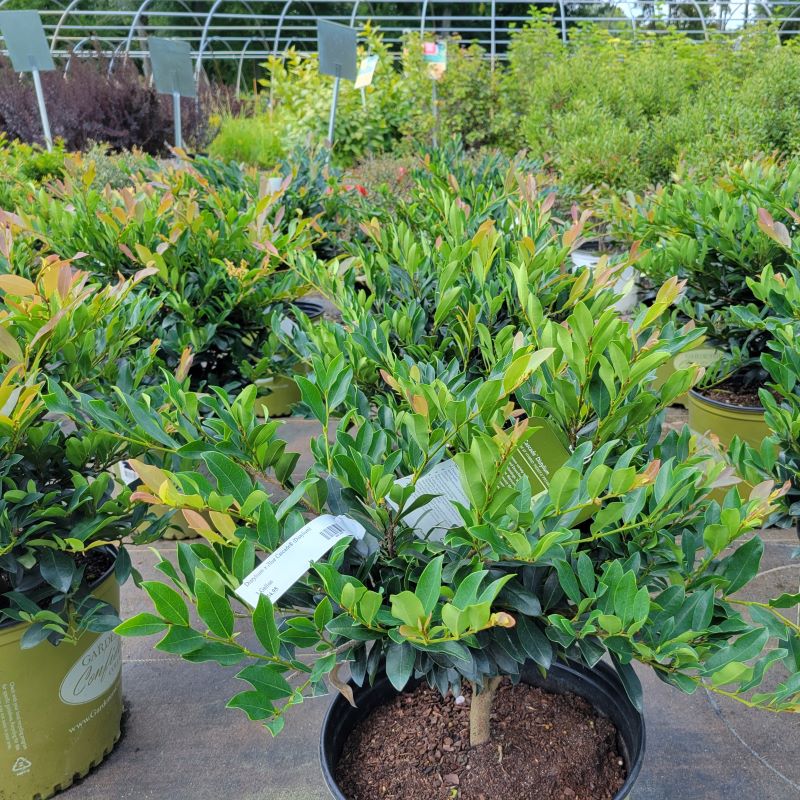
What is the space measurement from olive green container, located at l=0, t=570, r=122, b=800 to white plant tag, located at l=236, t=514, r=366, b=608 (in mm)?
995

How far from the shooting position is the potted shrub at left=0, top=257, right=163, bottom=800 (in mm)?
1589

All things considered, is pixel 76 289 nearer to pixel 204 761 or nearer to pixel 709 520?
pixel 204 761

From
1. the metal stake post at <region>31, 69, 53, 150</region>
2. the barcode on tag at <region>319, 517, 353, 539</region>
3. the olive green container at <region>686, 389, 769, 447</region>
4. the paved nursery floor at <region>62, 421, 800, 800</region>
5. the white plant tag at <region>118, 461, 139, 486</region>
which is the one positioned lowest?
the paved nursery floor at <region>62, 421, 800, 800</region>

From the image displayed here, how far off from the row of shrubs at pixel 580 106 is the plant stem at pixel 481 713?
5075 millimetres

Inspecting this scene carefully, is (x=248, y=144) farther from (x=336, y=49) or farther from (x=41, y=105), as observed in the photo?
(x=336, y=49)

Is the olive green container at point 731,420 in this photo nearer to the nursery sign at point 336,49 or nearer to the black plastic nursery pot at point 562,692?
the black plastic nursery pot at point 562,692

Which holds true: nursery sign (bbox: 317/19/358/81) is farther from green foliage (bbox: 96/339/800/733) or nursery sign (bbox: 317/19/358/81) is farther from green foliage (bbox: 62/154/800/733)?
green foliage (bbox: 96/339/800/733)

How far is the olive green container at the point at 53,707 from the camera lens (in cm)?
174

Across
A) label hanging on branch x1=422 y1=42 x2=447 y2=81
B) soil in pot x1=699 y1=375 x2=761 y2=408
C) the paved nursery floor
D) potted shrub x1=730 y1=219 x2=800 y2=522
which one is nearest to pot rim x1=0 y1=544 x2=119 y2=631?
the paved nursery floor

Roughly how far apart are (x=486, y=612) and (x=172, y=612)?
0.40 m

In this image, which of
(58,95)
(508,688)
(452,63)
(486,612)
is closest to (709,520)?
(486,612)

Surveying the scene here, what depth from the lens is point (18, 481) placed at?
1.67 meters

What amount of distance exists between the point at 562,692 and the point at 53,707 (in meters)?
1.25

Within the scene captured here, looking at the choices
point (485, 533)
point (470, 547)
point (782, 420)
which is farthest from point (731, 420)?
point (485, 533)
